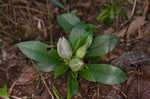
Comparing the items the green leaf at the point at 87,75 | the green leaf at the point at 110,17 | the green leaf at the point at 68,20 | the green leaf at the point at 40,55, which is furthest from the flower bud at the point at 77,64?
the green leaf at the point at 110,17

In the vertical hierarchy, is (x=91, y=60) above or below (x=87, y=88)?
above

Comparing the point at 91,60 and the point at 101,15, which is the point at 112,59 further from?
the point at 101,15

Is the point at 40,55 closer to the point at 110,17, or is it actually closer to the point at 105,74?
the point at 105,74

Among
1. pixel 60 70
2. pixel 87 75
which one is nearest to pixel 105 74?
pixel 87 75

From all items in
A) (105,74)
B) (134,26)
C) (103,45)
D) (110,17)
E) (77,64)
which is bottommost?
(105,74)

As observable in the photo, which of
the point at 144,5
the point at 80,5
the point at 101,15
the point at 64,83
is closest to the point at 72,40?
the point at 64,83

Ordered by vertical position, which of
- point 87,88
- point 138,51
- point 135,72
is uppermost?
point 138,51
